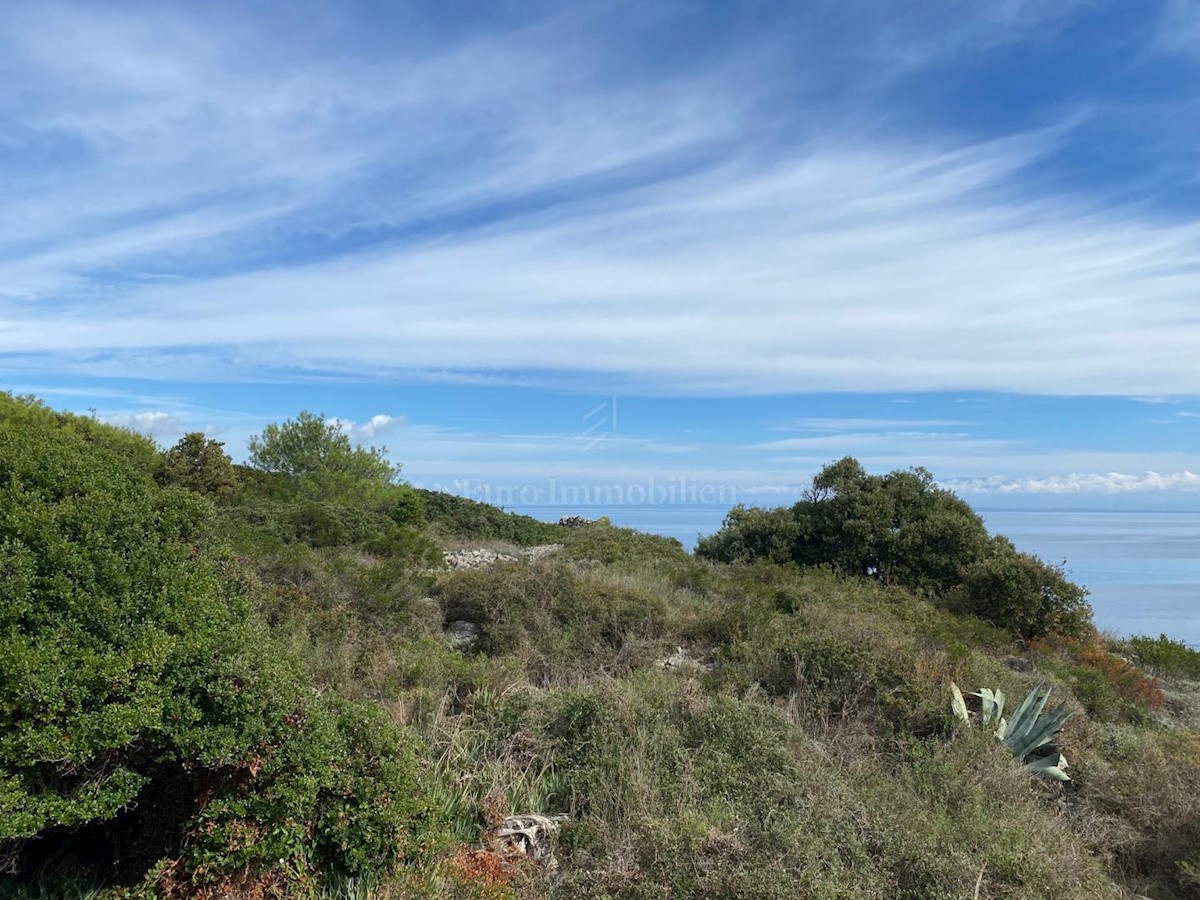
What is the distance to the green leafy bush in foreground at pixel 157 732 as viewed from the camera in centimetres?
331

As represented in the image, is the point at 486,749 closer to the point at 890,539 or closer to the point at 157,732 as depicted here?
the point at 157,732

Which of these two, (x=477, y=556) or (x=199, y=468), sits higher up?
(x=199, y=468)

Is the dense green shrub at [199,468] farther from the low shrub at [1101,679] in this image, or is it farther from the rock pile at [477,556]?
the low shrub at [1101,679]

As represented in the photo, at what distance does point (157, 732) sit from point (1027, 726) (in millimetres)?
6394

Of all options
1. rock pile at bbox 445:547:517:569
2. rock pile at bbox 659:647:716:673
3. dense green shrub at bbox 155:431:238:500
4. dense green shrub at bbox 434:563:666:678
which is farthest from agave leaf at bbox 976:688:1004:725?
dense green shrub at bbox 155:431:238:500

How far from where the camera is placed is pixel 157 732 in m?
3.55

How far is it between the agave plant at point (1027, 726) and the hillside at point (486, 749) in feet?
0.40

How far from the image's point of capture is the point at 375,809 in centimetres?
389

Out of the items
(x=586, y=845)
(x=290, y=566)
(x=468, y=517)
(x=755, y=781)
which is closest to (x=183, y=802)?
(x=586, y=845)

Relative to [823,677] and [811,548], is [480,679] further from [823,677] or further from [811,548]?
[811,548]

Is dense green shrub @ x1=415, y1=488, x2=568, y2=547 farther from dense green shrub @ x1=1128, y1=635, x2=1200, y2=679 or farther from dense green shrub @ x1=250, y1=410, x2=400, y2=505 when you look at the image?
dense green shrub @ x1=1128, y1=635, x2=1200, y2=679

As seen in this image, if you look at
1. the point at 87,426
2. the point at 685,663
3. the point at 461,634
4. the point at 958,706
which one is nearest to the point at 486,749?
the point at 685,663

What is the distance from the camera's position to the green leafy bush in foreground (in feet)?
10.9

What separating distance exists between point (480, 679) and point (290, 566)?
4.20 meters
